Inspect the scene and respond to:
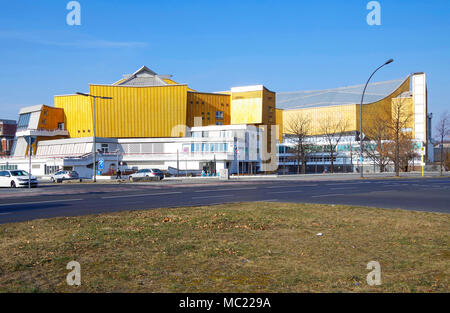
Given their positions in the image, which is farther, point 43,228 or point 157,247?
point 43,228

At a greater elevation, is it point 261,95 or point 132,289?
point 261,95

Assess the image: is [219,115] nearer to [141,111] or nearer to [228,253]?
[141,111]

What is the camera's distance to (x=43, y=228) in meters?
9.52

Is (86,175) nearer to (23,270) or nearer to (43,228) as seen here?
(43,228)

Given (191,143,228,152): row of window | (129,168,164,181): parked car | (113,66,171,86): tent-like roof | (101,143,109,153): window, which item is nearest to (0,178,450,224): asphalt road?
(129,168,164,181): parked car

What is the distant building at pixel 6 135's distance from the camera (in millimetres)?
115000

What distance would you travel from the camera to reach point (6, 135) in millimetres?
117188

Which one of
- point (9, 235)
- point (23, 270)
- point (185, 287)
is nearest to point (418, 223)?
point (185, 287)

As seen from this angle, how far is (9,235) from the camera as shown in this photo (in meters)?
8.56
